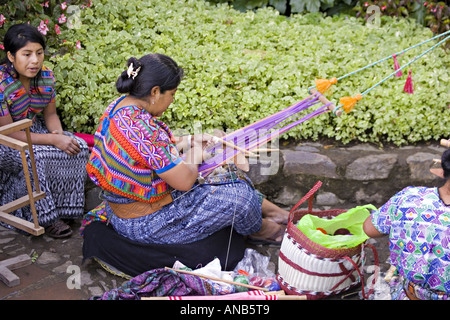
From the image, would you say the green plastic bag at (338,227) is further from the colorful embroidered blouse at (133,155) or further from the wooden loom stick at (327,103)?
the colorful embroidered blouse at (133,155)

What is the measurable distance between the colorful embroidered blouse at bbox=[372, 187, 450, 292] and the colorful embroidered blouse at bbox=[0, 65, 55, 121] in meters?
2.33

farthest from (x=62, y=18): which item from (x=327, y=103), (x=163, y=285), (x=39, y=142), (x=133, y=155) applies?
(x=163, y=285)

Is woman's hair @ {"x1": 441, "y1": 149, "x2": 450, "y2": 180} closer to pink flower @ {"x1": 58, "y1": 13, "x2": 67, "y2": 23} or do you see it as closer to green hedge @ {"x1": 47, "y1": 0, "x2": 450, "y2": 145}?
green hedge @ {"x1": 47, "y1": 0, "x2": 450, "y2": 145}

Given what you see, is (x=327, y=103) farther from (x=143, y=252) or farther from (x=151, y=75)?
(x=143, y=252)

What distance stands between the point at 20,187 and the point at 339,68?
2.65m

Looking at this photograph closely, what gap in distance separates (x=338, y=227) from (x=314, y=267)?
39 cm

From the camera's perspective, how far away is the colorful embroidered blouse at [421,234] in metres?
2.43

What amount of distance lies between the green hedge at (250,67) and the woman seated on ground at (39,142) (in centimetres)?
42

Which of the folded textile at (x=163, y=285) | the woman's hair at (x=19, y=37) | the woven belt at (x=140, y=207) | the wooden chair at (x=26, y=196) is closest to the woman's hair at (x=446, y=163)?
the folded textile at (x=163, y=285)

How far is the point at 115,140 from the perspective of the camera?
9.86ft

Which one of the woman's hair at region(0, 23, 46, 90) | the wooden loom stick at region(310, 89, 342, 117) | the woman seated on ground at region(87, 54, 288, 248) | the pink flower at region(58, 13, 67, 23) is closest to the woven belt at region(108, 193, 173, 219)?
the woman seated on ground at region(87, 54, 288, 248)

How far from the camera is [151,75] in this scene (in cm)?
295

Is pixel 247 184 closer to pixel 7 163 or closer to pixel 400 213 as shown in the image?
pixel 400 213

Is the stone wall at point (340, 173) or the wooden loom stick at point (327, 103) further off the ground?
the wooden loom stick at point (327, 103)
